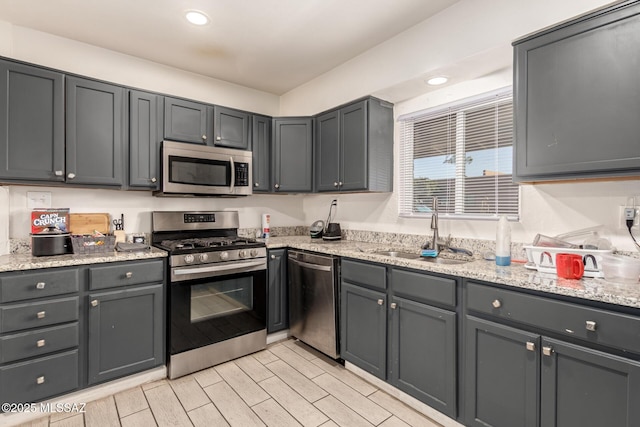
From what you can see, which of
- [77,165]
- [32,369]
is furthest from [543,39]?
[32,369]

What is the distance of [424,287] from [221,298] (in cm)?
168

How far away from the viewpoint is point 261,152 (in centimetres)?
338

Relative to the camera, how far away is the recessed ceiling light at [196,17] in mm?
2270

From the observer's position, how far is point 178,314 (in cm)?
246

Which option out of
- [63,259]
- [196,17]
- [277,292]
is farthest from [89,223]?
[196,17]

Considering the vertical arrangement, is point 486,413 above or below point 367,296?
below

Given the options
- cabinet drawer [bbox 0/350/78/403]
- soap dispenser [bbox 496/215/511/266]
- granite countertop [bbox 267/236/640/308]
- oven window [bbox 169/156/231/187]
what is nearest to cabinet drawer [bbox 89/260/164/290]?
cabinet drawer [bbox 0/350/78/403]

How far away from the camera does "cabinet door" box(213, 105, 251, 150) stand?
121 inches

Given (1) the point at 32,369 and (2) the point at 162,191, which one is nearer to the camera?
(1) the point at 32,369

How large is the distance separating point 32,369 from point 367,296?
7.23 feet

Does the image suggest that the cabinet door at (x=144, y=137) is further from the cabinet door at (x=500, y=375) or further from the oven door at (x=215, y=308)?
the cabinet door at (x=500, y=375)

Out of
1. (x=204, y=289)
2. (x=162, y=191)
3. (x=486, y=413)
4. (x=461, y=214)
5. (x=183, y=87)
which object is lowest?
(x=486, y=413)

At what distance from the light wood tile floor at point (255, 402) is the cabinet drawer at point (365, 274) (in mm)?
776

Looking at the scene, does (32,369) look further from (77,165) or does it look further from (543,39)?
(543,39)
